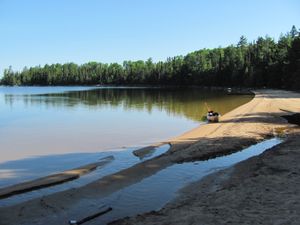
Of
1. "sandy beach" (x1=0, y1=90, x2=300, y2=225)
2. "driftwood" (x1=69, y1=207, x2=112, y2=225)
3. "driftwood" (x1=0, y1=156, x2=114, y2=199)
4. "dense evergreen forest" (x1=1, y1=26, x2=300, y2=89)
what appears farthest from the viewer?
"dense evergreen forest" (x1=1, y1=26, x2=300, y2=89)

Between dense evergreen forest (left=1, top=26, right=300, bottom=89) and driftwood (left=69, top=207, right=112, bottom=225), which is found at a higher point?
dense evergreen forest (left=1, top=26, right=300, bottom=89)

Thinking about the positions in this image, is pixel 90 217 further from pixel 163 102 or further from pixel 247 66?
pixel 247 66

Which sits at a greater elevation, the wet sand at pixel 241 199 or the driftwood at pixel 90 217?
the wet sand at pixel 241 199

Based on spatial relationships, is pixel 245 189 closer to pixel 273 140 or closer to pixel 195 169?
pixel 195 169

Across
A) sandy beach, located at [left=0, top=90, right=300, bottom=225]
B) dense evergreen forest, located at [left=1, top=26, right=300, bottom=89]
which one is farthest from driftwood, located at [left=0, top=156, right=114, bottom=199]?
dense evergreen forest, located at [left=1, top=26, right=300, bottom=89]

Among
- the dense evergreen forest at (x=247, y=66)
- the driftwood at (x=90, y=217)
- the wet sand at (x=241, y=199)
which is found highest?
the dense evergreen forest at (x=247, y=66)

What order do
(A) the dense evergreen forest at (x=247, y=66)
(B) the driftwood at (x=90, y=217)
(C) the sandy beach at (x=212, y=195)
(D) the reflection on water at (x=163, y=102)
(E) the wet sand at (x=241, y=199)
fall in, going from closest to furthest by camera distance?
(E) the wet sand at (x=241, y=199), (C) the sandy beach at (x=212, y=195), (B) the driftwood at (x=90, y=217), (D) the reflection on water at (x=163, y=102), (A) the dense evergreen forest at (x=247, y=66)

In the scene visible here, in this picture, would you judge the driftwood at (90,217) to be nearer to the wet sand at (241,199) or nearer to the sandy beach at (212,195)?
the sandy beach at (212,195)

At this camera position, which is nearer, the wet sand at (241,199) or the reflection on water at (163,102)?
the wet sand at (241,199)

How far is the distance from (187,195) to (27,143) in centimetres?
1805

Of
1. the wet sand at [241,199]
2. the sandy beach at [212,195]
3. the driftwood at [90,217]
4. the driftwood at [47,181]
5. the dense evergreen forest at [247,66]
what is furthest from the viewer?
the dense evergreen forest at [247,66]

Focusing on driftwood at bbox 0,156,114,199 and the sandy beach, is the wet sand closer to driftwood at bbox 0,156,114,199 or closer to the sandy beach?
the sandy beach

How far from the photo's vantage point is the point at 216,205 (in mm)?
11828

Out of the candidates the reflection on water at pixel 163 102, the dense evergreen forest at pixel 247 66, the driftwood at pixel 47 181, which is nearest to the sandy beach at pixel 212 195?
the driftwood at pixel 47 181
